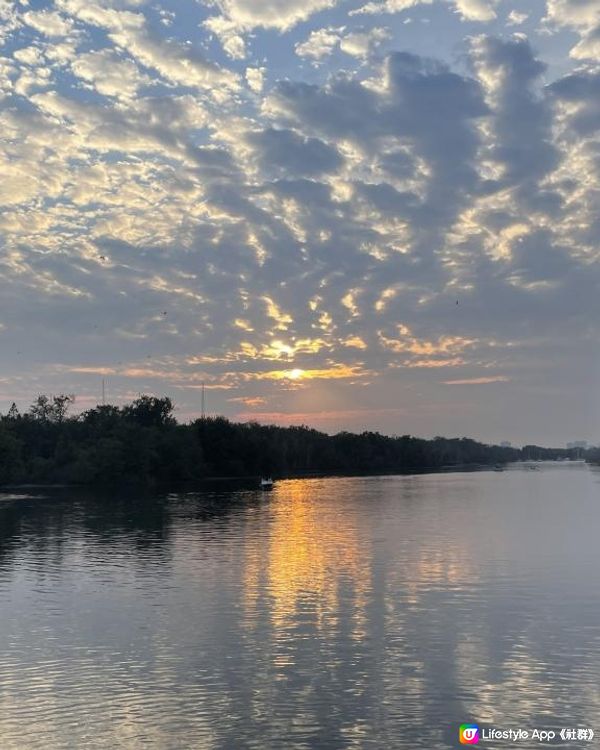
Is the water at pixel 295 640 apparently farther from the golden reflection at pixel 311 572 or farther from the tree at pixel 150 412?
the tree at pixel 150 412

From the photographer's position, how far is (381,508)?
8919 centimetres

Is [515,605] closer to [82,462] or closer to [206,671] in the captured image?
[206,671]

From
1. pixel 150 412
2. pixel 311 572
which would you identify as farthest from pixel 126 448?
pixel 311 572

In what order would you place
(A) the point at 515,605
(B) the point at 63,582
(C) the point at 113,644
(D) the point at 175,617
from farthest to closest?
(B) the point at 63,582 < (A) the point at 515,605 < (D) the point at 175,617 < (C) the point at 113,644

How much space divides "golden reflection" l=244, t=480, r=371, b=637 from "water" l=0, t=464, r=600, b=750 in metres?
0.18

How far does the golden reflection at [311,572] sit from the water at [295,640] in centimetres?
18

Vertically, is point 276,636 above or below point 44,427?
below

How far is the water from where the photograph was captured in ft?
61.7

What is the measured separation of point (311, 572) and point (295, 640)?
1514cm

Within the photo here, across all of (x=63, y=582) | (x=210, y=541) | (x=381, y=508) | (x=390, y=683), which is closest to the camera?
(x=390, y=683)

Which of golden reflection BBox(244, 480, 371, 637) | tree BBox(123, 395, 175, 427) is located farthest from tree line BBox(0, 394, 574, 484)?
golden reflection BBox(244, 480, 371, 637)

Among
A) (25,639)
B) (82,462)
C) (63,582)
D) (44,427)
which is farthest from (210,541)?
(44,427)

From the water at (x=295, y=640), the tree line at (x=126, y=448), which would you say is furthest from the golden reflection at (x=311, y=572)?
the tree line at (x=126, y=448)

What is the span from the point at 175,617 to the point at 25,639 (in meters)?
5.88
